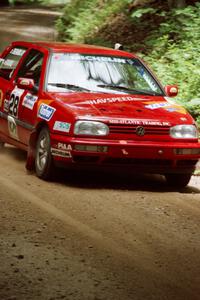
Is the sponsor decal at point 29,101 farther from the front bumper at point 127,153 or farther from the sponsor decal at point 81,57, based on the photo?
the front bumper at point 127,153

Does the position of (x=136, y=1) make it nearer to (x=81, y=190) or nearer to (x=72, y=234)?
(x=81, y=190)

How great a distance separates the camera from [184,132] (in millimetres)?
8766

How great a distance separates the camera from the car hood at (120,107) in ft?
28.0

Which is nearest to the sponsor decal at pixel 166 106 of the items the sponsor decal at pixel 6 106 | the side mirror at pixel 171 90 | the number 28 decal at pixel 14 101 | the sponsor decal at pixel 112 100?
the sponsor decal at pixel 112 100

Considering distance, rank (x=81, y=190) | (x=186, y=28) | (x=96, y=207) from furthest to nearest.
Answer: (x=186, y=28) → (x=81, y=190) → (x=96, y=207)

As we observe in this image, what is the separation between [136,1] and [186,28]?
5403 millimetres

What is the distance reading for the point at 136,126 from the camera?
8.51 meters

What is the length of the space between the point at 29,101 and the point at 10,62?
1.70 meters

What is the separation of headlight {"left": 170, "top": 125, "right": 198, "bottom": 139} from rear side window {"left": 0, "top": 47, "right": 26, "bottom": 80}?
2965mm

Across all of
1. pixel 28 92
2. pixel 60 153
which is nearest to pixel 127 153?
pixel 60 153

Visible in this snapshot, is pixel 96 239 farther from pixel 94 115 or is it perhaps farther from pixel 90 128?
pixel 94 115

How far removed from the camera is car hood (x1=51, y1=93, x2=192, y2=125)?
28.0 feet

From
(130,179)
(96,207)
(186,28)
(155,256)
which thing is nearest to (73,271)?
(155,256)

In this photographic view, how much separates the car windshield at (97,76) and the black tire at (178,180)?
115 centimetres
